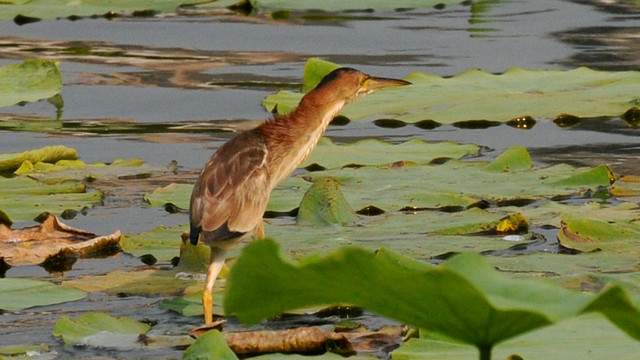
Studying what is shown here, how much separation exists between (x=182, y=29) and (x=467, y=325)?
30.9ft

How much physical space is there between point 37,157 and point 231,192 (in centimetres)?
192

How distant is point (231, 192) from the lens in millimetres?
4980

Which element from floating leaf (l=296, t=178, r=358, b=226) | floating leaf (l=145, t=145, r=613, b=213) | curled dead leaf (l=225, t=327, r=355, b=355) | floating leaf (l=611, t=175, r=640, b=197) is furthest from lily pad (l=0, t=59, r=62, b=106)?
curled dead leaf (l=225, t=327, r=355, b=355)

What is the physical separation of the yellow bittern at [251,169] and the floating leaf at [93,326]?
256 millimetres

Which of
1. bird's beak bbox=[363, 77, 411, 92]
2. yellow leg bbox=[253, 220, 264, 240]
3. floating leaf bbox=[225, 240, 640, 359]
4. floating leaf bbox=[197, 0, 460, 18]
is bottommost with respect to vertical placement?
floating leaf bbox=[197, 0, 460, 18]

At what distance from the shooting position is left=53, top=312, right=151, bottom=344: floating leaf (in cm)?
418

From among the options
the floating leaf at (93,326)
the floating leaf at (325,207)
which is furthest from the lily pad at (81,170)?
the floating leaf at (93,326)

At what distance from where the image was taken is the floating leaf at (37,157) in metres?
6.53

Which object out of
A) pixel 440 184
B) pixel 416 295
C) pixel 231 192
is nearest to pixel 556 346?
pixel 416 295

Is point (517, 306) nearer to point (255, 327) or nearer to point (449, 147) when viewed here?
point (255, 327)

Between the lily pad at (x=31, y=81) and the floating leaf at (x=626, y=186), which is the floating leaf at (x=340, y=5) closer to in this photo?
the lily pad at (x=31, y=81)

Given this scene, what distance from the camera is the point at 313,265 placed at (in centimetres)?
239

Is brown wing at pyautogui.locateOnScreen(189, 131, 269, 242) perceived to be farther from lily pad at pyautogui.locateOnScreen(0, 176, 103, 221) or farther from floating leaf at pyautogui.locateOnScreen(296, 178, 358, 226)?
lily pad at pyautogui.locateOnScreen(0, 176, 103, 221)

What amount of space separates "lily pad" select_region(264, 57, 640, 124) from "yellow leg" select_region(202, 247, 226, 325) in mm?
2663
